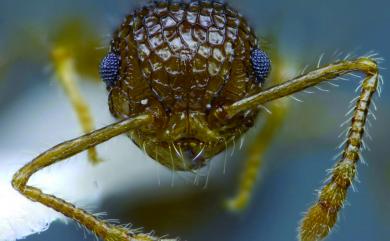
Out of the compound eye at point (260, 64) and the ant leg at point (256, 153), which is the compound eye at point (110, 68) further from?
the ant leg at point (256, 153)

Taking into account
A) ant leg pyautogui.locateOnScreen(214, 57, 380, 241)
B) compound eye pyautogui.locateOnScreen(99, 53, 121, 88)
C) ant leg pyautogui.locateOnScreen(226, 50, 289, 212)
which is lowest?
ant leg pyautogui.locateOnScreen(226, 50, 289, 212)

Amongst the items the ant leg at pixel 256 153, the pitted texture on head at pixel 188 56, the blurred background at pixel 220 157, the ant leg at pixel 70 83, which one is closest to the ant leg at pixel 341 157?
the pitted texture on head at pixel 188 56

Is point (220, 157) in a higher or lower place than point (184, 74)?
lower

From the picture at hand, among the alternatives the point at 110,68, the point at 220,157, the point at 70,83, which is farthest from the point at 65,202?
the point at 70,83

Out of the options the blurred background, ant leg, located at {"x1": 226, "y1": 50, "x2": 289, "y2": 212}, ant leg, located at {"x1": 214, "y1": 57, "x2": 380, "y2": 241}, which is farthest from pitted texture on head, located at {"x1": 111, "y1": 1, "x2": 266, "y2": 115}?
ant leg, located at {"x1": 226, "y1": 50, "x2": 289, "y2": 212}

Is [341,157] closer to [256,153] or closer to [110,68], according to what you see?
[110,68]

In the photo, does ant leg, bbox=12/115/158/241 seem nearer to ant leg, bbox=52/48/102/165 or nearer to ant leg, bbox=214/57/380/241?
ant leg, bbox=214/57/380/241
